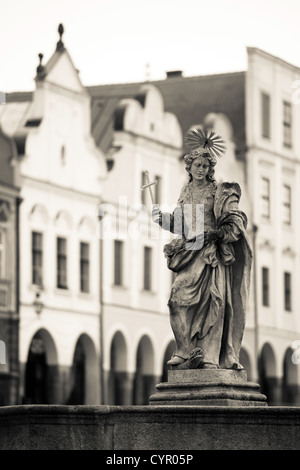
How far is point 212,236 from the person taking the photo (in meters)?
16.2

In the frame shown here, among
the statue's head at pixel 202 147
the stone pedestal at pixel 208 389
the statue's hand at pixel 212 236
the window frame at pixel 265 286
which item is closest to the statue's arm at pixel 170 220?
the statue's hand at pixel 212 236

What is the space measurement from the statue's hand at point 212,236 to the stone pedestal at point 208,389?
48.5 inches

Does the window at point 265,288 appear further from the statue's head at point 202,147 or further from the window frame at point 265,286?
the statue's head at point 202,147

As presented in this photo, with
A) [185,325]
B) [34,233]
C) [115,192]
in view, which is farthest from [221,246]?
[115,192]

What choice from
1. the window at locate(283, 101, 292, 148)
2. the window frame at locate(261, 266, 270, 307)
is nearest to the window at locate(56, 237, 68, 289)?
the window frame at locate(261, 266, 270, 307)

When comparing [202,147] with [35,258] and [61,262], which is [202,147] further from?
[61,262]

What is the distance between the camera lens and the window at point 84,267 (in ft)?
161

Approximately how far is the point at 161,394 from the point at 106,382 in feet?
110

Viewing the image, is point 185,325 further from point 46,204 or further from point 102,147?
point 102,147

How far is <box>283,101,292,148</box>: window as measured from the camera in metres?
59.7

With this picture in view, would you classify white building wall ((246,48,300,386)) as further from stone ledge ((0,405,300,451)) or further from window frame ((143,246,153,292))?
stone ledge ((0,405,300,451))

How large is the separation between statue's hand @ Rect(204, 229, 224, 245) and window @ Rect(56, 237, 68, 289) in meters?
31.6

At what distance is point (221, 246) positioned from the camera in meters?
16.2

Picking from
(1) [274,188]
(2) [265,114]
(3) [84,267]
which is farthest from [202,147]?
(2) [265,114]
